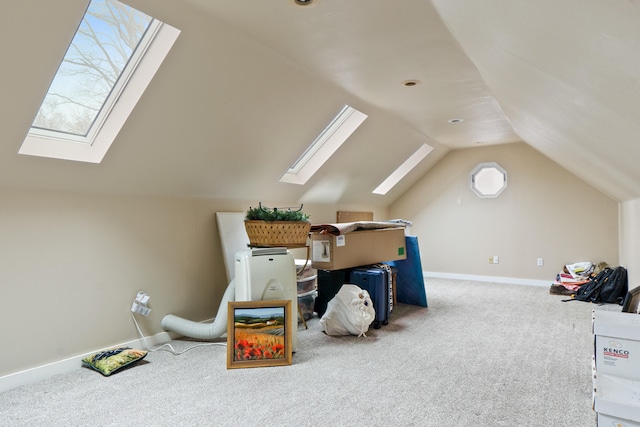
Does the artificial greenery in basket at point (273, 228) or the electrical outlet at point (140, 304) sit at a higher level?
the artificial greenery in basket at point (273, 228)

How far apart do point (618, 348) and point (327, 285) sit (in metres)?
2.64

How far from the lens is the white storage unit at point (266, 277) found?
9.77 ft

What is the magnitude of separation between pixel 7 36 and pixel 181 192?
1726 millimetres

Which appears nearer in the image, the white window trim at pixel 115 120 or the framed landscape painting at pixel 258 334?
the white window trim at pixel 115 120

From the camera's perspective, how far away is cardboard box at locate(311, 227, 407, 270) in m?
3.77

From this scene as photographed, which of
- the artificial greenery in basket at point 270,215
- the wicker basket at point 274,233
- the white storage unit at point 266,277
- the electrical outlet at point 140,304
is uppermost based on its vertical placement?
the artificial greenery in basket at point 270,215

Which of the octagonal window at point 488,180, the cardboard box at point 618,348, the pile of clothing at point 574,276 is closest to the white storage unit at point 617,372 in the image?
the cardboard box at point 618,348

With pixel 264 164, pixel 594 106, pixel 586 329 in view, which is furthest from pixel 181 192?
pixel 586 329

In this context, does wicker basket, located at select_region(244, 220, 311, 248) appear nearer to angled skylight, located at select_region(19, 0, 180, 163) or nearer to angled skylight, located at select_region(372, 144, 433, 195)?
angled skylight, located at select_region(19, 0, 180, 163)

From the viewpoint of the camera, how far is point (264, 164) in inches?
152

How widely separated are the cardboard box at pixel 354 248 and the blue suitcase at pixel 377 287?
16 cm

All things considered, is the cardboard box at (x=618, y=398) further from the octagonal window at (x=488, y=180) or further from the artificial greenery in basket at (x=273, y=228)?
the octagonal window at (x=488, y=180)

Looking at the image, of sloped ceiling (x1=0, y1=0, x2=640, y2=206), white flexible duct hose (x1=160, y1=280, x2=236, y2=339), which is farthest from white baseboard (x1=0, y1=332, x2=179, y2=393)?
sloped ceiling (x1=0, y1=0, x2=640, y2=206)

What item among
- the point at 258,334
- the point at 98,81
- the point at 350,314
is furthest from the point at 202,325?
the point at 98,81
